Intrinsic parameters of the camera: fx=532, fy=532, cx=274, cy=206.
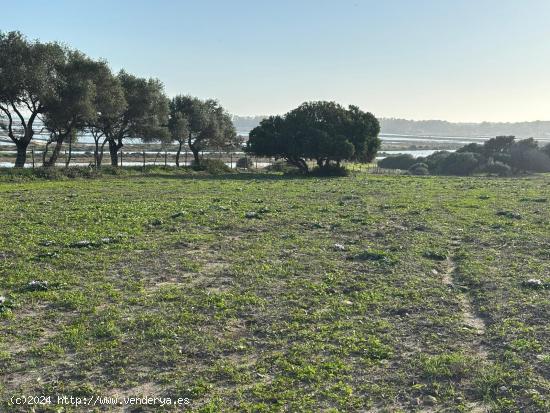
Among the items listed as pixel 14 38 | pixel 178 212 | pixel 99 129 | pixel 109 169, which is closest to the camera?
pixel 178 212

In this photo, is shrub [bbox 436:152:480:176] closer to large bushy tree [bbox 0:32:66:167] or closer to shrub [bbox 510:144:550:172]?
shrub [bbox 510:144:550:172]

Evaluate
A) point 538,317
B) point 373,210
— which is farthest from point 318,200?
point 538,317

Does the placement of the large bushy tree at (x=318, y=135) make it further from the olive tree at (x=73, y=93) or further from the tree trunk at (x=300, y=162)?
the olive tree at (x=73, y=93)

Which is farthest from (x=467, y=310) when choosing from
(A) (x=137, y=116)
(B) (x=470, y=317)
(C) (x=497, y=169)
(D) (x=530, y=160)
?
(D) (x=530, y=160)

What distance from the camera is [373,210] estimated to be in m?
22.3

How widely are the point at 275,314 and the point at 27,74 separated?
34.0m

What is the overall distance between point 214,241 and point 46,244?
4.21m

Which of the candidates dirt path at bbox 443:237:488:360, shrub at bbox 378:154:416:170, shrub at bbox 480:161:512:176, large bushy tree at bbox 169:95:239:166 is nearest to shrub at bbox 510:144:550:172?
shrub at bbox 480:161:512:176

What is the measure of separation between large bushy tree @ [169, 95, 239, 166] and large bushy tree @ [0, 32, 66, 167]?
17.6m

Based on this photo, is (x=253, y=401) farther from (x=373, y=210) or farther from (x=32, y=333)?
(x=373, y=210)

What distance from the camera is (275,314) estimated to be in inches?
337

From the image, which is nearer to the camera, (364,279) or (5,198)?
(364,279)

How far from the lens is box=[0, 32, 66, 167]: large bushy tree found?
3581 cm

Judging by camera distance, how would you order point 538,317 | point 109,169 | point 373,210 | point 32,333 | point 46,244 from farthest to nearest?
point 109,169 → point 373,210 → point 46,244 → point 538,317 → point 32,333
